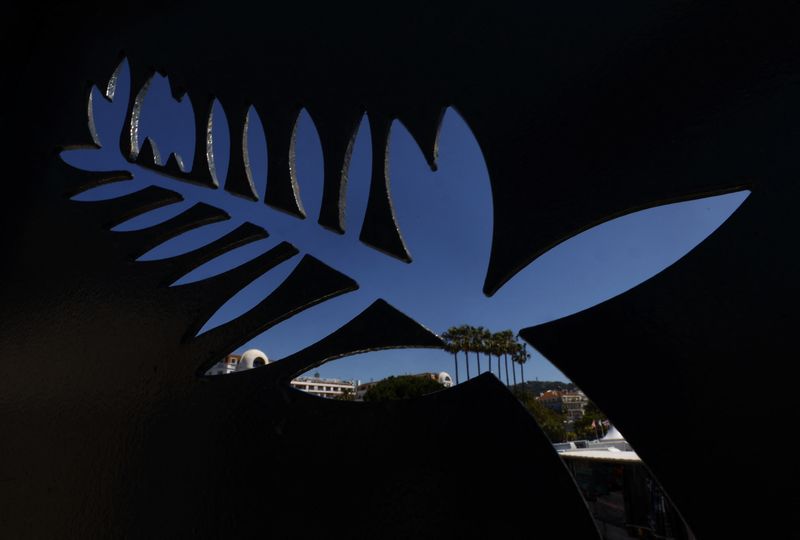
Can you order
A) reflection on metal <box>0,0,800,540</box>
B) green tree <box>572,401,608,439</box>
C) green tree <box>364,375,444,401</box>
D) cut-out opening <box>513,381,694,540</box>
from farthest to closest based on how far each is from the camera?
green tree <box>572,401,608,439</box>
green tree <box>364,375,444,401</box>
cut-out opening <box>513,381,694,540</box>
reflection on metal <box>0,0,800,540</box>

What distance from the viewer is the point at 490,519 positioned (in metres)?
1.03

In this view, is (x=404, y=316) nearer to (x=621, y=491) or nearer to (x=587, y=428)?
(x=621, y=491)

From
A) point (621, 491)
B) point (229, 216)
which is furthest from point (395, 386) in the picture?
point (229, 216)

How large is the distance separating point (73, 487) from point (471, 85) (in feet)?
6.59

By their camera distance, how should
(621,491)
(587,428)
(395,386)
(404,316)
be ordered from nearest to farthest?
(404,316)
(621,491)
(395,386)
(587,428)

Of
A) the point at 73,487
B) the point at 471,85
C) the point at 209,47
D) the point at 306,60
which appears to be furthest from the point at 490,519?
the point at 209,47

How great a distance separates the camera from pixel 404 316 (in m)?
1.29

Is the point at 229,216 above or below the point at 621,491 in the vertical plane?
above

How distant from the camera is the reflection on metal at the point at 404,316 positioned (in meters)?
0.92

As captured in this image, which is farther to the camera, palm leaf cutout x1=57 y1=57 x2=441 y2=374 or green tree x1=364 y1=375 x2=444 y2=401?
green tree x1=364 y1=375 x2=444 y2=401

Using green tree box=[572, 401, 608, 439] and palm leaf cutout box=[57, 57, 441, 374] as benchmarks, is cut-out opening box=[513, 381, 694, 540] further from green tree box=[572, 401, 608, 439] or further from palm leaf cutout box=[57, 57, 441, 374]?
green tree box=[572, 401, 608, 439]

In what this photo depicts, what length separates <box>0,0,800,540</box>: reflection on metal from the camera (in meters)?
0.92

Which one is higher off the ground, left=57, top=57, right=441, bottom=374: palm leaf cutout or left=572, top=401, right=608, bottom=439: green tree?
left=57, top=57, right=441, bottom=374: palm leaf cutout

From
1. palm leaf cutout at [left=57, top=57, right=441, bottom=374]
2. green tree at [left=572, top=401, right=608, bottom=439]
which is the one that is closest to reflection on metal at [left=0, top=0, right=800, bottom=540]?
palm leaf cutout at [left=57, top=57, right=441, bottom=374]
